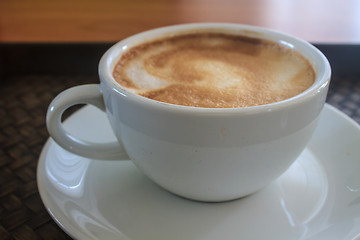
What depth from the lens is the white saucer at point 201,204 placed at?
54 centimetres

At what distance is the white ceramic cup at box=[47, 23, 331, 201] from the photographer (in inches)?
19.5

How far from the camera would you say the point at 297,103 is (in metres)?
0.51

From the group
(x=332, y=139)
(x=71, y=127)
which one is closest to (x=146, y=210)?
(x=71, y=127)

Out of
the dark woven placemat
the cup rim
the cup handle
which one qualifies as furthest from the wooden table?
the cup handle

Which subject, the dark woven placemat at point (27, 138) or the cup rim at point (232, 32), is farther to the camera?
the dark woven placemat at point (27, 138)

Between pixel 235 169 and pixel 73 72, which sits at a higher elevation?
pixel 235 169

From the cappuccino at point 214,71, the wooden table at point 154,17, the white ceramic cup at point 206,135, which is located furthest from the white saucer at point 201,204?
the wooden table at point 154,17

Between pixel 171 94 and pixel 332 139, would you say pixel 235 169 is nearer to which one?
pixel 171 94

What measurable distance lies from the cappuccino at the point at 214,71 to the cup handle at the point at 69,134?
5cm

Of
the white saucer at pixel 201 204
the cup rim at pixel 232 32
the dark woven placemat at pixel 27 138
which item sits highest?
the cup rim at pixel 232 32

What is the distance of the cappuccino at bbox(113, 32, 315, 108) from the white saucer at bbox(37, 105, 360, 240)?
0.15 metres

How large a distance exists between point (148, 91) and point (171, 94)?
4 cm

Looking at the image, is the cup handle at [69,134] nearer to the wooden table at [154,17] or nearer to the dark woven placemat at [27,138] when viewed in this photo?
A: the dark woven placemat at [27,138]

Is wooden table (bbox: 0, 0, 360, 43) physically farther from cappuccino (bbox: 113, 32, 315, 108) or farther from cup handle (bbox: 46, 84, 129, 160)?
cup handle (bbox: 46, 84, 129, 160)
